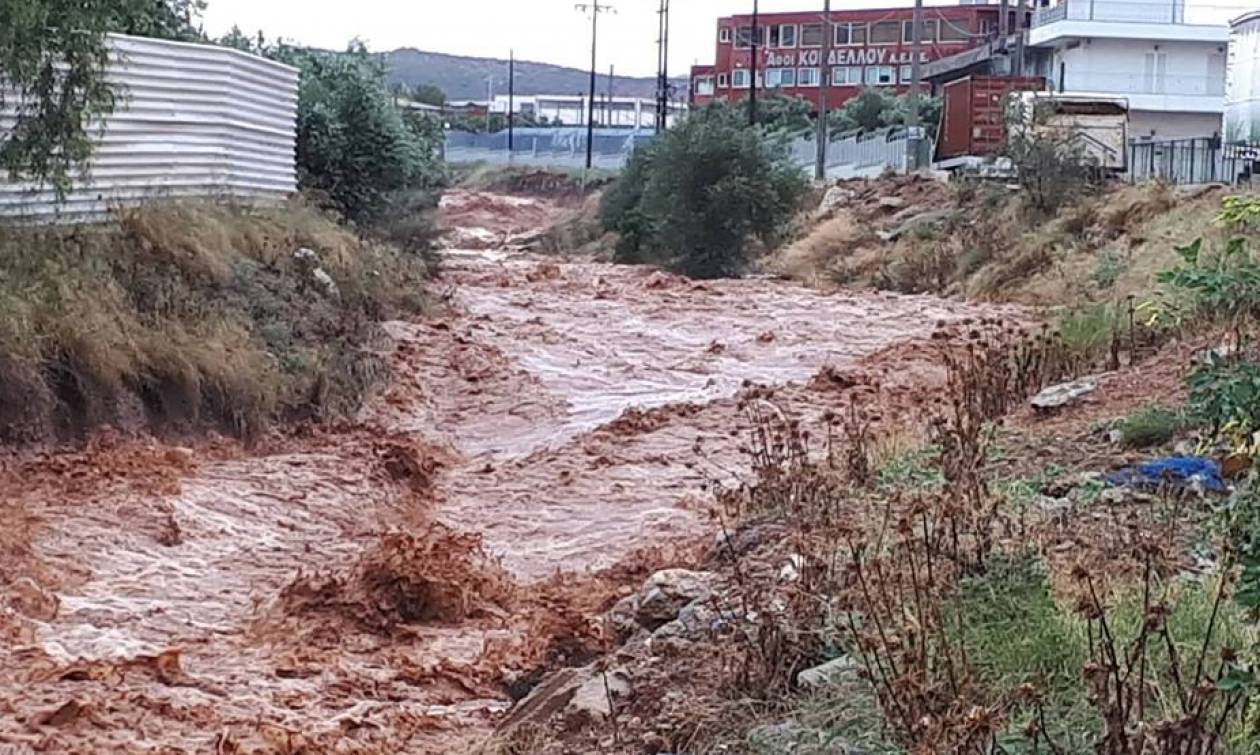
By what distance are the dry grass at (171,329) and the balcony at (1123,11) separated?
43.4m

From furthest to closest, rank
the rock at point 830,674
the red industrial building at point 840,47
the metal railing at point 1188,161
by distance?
the red industrial building at point 840,47
the metal railing at point 1188,161
the rock at point 830,674

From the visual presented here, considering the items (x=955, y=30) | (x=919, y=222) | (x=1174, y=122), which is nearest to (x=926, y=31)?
(x=955, y=30)

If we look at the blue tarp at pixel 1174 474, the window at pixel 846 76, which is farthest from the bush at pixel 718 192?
the window at pixel 846 76

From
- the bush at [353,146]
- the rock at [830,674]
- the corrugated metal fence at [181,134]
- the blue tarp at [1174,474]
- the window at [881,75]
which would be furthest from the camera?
the window at [881,75]

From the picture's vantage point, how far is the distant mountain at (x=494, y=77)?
582 feet

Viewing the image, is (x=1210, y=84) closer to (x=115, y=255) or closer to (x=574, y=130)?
(x=574, y=130)

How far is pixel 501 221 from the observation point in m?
64.1

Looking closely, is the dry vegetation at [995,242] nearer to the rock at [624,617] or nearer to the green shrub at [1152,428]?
the green shrub at [1152,428]

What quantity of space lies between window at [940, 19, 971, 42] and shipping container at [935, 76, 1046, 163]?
43392 millimetres

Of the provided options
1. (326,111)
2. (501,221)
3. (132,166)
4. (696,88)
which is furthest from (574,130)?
(132,166)

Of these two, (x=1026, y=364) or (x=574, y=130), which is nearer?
(x=1026, y=364)

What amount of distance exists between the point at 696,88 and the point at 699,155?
2578 inches

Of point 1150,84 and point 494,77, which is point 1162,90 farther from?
point 494,77

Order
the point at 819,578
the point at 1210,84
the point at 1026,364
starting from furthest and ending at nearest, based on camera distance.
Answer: the point at 1210,84 < the point at 1026,364 < the point at 819,578
